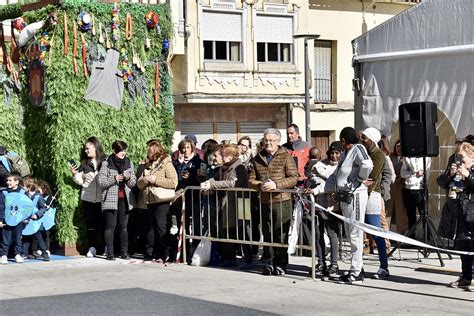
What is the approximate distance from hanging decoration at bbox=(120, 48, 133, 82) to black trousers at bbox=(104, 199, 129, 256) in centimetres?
Answer: 214

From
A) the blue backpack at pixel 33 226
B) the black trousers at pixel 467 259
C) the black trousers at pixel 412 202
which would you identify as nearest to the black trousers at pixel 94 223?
the blue backpack at pixel 33 226

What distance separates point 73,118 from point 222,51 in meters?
19.9

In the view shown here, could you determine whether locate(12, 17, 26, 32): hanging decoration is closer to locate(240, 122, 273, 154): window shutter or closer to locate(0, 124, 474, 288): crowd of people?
locate(0, 124, 474, 288): crowd of people

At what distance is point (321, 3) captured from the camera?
3828 cm

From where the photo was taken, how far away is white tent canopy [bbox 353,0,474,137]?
1617cm

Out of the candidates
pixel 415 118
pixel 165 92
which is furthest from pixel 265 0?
pixel 415 118

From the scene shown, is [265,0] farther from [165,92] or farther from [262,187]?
[262,187]

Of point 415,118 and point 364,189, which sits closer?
point 364,189

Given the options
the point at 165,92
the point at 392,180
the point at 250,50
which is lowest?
the point at 392,180

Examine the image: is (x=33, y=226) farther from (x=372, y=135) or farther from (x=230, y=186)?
(x=372, y=135)

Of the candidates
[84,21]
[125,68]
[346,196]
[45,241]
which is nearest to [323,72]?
[125,68]

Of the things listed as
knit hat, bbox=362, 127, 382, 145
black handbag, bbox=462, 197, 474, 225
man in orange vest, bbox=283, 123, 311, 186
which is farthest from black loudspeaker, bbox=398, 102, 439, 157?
black handbag, bbox=462, 197, 474, 225

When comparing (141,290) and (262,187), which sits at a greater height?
(262,187)

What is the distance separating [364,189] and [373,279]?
1.21 meters
